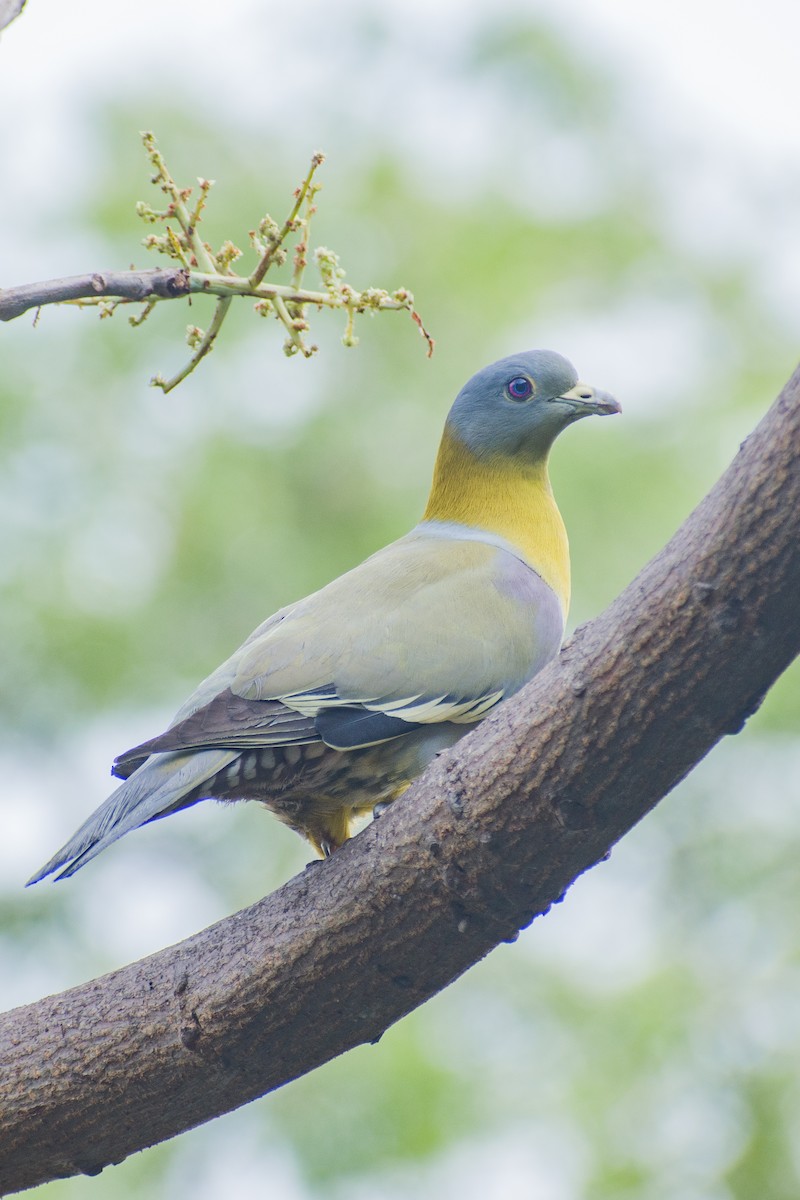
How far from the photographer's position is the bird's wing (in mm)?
3430

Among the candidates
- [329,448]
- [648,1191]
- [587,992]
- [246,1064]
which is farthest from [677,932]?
[246,1064]

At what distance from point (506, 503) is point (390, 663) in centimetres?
98

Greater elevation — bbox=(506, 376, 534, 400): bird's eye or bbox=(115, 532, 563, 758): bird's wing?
bbox=(506, 376, 534, 400): bird's eye

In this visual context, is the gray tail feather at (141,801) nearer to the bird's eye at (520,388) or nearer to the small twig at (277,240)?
the small twig at (277,240)

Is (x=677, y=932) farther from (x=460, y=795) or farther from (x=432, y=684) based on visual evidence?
(x=460, y=795)

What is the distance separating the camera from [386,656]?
12.0 feet

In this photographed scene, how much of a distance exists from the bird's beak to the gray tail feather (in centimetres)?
165

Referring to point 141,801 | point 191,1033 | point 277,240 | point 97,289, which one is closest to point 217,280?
point 277,240

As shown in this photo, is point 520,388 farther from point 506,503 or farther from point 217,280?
point 217,280

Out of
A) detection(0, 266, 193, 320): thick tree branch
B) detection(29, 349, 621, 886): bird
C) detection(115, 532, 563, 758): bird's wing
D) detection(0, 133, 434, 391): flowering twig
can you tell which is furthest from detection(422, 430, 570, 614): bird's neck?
detection(0, 266, 193, 320): thick tree branch

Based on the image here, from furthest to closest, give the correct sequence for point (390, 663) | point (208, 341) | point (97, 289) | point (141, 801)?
point (390, 663) < point (141, 801) < point (208, 341) < point (97, 289)

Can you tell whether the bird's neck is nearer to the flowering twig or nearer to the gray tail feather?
the gray tail feather

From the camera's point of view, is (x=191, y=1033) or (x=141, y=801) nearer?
(x=191, y=1033)

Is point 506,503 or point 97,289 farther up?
point 97,289
